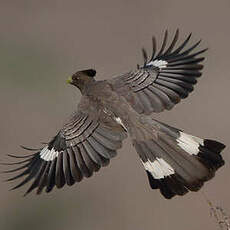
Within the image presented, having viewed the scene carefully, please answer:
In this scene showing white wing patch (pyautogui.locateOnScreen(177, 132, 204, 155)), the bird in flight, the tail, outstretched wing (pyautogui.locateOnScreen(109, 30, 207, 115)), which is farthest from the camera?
outstretched wing (pyautogui.locateOnScreen(109, 30, 207, 115))

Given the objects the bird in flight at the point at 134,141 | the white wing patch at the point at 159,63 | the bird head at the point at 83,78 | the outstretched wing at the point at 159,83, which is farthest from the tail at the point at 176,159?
the bird head at the point at 83,78

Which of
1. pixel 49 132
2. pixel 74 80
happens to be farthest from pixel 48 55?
pixel 74 80

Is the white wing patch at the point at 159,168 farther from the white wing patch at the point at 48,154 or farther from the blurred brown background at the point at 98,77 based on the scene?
the blurred brown background at the point at 98,77

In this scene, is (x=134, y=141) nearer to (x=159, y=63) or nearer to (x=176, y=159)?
(x=176, y=159)

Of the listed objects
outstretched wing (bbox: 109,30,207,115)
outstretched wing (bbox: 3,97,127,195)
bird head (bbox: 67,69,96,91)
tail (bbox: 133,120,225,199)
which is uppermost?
bird head (bbox: 67,69,96,91)

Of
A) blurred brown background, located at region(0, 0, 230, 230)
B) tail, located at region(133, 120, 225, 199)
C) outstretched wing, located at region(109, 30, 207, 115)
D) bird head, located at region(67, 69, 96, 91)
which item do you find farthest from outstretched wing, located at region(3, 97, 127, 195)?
blurred brown background, located at region(0, 0, 230, 230)

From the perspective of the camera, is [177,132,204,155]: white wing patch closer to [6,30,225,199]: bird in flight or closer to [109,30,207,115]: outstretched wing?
[6,30,225,199]: bird in flight
